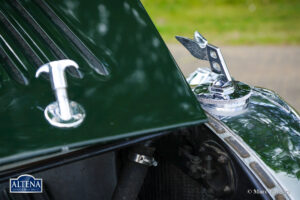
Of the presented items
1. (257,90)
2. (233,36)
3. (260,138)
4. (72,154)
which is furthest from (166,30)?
(72,154)

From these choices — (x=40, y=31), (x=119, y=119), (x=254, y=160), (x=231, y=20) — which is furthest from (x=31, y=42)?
(x=231, y=20)

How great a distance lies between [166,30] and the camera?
5641 mm

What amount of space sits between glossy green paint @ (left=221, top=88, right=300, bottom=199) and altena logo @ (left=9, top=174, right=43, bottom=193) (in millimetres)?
525

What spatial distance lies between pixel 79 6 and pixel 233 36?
4.37m

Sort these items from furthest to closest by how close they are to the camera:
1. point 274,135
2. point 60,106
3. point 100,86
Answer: point 274,135, point 100,86, point 60,106

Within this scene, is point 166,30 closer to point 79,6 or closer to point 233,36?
point 233,36

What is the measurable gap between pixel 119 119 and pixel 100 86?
12cm

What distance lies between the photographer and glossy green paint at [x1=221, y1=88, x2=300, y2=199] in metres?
1.14

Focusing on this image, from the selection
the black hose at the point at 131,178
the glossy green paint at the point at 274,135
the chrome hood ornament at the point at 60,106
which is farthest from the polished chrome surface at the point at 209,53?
the chrome hood ornament at the point at 60,106

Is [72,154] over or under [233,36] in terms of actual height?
under

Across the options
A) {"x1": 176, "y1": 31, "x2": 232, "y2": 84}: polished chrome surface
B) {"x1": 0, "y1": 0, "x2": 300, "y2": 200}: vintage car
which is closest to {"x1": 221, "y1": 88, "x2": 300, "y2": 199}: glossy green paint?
{"x1": 0, "y1": 0, "x2": 300, "y2": 200}: vintage car

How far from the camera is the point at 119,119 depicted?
35.8 inches

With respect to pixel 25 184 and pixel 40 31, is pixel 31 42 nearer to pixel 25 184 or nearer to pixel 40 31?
pixel 40 31

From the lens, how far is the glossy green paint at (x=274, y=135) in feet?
3.75
